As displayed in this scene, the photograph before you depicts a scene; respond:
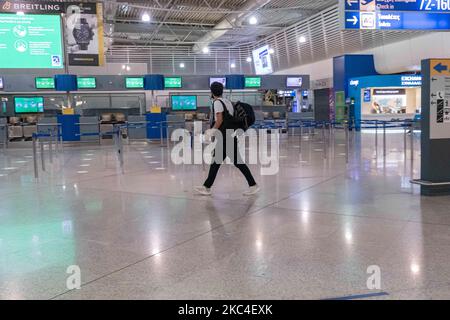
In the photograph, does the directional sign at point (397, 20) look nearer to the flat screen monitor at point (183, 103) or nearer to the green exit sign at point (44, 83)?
the flat screen monitor at point (183, 103)

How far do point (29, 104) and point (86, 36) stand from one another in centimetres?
829

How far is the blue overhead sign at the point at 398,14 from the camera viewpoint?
311 inches

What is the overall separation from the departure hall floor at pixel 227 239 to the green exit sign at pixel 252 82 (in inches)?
538

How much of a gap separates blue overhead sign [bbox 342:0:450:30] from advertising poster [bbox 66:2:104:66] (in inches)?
327

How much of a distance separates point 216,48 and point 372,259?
2997 centimetres

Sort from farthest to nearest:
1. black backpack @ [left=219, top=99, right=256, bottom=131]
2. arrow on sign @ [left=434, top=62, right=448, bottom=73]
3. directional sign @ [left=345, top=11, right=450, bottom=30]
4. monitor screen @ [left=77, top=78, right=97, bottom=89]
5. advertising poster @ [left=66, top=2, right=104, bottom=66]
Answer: monitor screen @ [left=77, top=78, right=97, bottom=89] → advertising poster @ [left=66, top=2, right=104, bottom=66] → directional sign @ [left=345, top=11, right=450, bottom=30] → black backpack @ [left=219, top=99, right=256, bottom=131] → arrow on sign @ [left=434, top=62, right=448, bottom=73]

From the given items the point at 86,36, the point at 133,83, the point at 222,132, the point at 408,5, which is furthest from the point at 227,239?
the point at 133,83

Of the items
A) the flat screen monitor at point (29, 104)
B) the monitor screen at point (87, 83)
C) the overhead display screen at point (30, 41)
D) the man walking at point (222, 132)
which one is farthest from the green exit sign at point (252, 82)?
the man walking at point (222, 132)

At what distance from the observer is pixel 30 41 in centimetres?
1338

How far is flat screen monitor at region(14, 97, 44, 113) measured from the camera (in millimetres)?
20219

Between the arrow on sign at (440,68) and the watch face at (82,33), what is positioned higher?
the watch face at (82,33)

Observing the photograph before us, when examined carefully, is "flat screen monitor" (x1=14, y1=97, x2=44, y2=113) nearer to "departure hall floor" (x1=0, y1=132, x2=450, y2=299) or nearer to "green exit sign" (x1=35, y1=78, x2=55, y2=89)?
"green exit sign" (x1=35, y1=78, x2=55, y2=89)

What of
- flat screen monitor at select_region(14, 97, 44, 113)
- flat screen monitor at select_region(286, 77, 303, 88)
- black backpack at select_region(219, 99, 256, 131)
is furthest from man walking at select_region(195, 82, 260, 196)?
flat screen monitor at select_region(14, 97, 44, 113)
